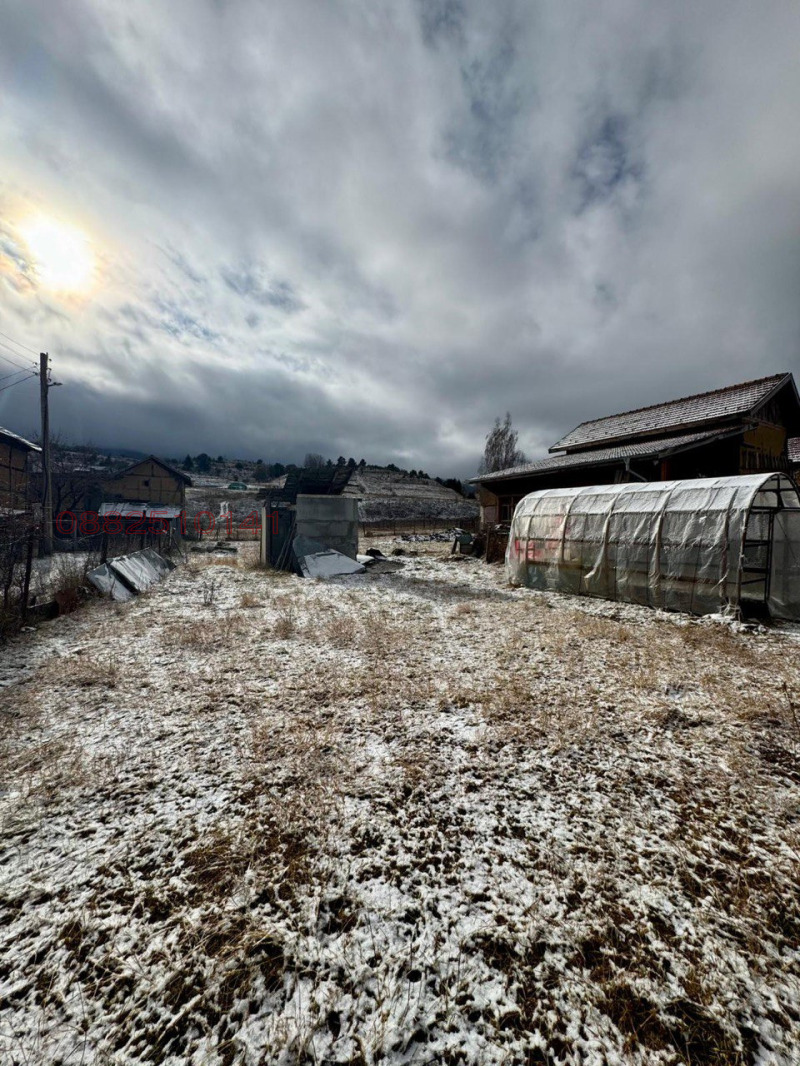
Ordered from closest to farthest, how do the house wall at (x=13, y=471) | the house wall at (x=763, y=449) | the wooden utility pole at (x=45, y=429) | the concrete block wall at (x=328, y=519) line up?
1. the house wall at (x=763, y=449)
2. the concrete block wall at (x=328, y=519)
3. the wooden utility pole at (x=45, y=429)
4. the house wall at (x=13, y=471)

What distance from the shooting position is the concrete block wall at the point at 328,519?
1672 cm

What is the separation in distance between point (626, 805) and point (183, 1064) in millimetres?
3310

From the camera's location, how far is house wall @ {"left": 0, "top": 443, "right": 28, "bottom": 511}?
23375 millimetres

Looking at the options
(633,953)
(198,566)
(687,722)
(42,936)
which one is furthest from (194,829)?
(198,566)

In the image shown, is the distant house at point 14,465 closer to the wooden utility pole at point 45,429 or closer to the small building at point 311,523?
the wooden utility pole at point 45,429

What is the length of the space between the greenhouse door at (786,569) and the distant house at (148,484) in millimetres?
40984

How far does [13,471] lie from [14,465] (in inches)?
17.0

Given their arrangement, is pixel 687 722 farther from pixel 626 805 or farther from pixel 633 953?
pixel 633 953

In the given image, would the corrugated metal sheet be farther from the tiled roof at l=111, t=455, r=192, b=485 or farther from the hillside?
the hillside

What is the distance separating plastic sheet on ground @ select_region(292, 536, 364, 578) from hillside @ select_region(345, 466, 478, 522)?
28.4 m

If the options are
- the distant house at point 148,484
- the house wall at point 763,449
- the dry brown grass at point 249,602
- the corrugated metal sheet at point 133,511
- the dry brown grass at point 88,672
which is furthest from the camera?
the distant house at point 148,484

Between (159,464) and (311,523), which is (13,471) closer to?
(159,464)

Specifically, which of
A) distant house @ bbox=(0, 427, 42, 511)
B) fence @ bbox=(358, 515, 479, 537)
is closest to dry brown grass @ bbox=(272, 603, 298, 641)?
distant house @ bbox=(0, 427, 42, 511)

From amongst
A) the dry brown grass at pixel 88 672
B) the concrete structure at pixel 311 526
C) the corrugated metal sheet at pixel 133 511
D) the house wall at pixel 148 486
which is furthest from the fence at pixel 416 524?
the dry brown grass at pixel 88 672
